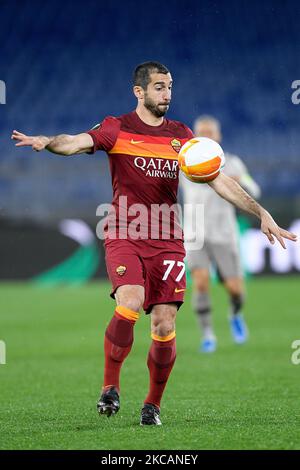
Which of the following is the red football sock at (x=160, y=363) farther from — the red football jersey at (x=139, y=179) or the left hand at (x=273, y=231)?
the left hand at (x=273, y=231)

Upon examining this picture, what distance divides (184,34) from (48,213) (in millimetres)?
7028

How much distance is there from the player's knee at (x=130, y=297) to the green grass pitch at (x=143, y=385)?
2.26 feet

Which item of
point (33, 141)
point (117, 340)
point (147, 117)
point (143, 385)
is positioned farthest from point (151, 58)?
point (33, 141)

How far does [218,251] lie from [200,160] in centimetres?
532

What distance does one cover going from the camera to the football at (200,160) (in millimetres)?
5559

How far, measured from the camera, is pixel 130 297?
5.49m

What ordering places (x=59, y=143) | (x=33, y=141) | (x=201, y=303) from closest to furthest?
1. (x=33, y=141)
2. (x=59, y=143)
3. (x=201, y=303)

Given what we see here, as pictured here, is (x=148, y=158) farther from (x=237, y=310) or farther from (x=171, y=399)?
(x=237, y=310)

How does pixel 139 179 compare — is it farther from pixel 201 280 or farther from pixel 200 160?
pixel 201 280

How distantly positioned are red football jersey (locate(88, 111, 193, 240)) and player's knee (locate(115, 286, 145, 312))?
1.18 feet

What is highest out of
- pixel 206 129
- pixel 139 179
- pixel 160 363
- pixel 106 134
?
pixel 206 129

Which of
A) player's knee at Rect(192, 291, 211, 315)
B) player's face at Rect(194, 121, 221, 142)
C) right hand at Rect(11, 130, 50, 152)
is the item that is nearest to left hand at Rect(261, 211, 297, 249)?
right hand at Rect(11, 130, 50, 152)

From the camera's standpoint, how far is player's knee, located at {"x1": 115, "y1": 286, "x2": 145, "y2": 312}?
5484 mm

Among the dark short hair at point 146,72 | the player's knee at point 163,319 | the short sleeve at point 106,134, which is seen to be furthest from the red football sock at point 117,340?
the dark short hair at point 146,72
